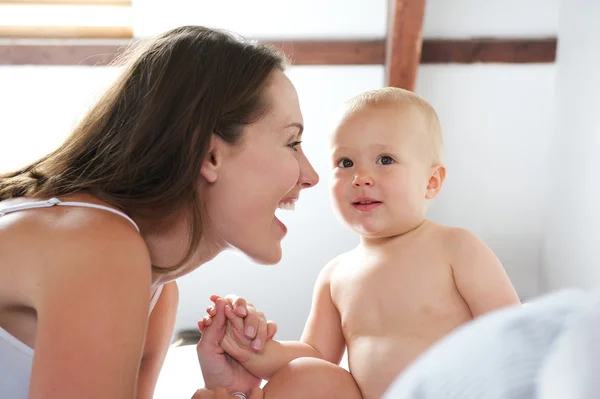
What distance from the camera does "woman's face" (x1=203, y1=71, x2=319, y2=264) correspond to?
1.43 meters

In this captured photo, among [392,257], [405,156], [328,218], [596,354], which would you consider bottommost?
[328,218]

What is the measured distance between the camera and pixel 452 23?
3852 mm

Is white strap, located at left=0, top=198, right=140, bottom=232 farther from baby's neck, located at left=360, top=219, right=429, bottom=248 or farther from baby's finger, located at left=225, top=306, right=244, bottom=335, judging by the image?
baby's neck, located at left=360, top=219, right=429, bottom=248

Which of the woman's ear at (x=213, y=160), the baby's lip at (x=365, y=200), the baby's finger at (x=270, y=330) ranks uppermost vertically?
the woman's ear at (x=213, y=160)

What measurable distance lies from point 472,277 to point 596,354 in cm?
123

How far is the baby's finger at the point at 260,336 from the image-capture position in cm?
156

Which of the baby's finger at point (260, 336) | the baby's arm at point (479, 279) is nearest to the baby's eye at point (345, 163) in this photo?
the baby's arm at point (479, 279)

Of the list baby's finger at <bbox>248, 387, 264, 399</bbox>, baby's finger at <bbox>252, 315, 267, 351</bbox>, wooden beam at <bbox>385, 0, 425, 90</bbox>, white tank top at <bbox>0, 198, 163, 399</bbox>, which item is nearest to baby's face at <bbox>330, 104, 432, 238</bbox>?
baby's finger at <bbox>252, 315, 267, 351</bbox>

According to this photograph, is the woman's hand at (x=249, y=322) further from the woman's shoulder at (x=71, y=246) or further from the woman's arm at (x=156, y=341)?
the woman's shoulder at (x=71, y=246)

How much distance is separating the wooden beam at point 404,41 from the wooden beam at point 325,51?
18 cm

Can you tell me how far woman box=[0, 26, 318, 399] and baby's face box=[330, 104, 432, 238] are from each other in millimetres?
185

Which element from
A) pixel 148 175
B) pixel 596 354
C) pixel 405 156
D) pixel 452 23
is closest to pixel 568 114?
pixel 452 23

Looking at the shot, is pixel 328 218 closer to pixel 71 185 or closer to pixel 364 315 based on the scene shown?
pixel 364 315

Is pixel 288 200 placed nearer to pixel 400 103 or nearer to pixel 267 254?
pixel 267 254
